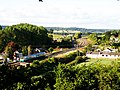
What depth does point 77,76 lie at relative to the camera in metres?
30.3

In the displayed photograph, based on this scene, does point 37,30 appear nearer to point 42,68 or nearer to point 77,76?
point 42,68

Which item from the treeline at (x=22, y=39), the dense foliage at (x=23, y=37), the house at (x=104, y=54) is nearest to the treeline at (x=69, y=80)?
the treeline at (x=22, y=39)

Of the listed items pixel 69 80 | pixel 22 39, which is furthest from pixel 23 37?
pixel 69 80

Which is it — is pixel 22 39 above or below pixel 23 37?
below

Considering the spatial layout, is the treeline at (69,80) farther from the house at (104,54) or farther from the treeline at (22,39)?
the house at (104,54)

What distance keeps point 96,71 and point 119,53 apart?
40863 mm

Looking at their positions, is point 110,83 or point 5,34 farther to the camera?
point 5,34

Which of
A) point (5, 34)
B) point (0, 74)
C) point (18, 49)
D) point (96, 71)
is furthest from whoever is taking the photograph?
point (5, 34)

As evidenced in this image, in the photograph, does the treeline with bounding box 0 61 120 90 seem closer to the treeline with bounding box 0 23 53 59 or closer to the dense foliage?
the treeline with bounding box 0 23 53 59

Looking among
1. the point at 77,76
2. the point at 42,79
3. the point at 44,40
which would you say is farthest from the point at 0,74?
the point at 44,40

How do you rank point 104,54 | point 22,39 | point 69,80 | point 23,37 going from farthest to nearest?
point 23,37, point 22,39, point 104,54, point 69,80

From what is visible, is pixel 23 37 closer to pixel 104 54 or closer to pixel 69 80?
pixel 104 54

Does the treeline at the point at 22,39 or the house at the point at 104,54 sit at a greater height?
the treeline at the point at 22,39

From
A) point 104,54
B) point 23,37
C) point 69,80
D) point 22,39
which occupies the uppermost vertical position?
point 69,80
